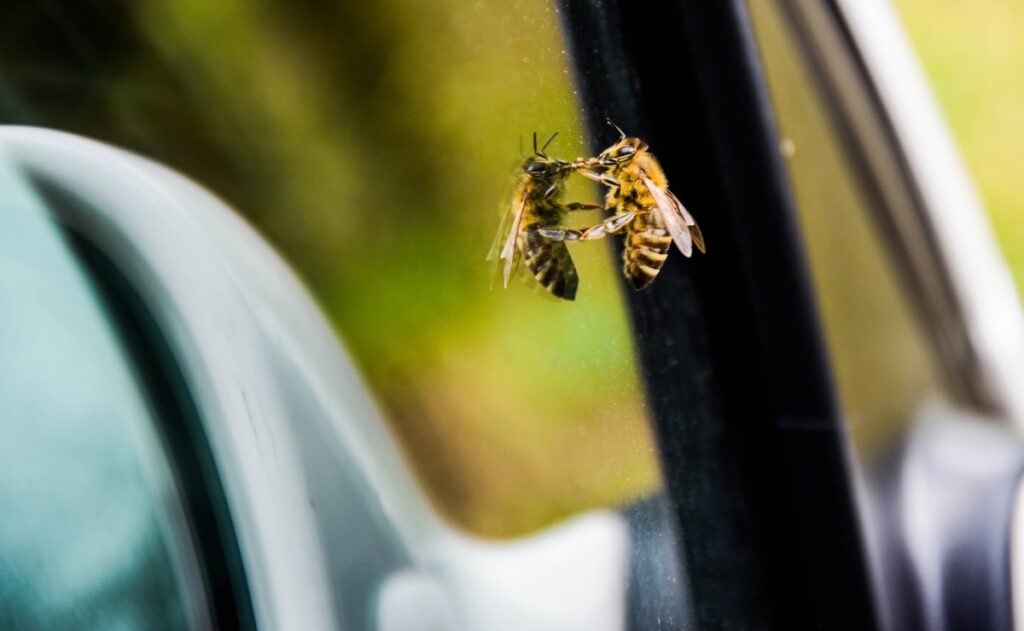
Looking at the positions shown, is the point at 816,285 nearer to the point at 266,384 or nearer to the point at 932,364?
the point at 932,364

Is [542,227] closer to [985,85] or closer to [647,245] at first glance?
[647,245]

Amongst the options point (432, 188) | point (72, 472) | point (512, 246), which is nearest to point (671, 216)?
point (512, 246)

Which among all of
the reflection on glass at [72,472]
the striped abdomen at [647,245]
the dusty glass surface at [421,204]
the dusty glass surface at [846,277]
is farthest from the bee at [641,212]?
the reflection on glass at [72,472]

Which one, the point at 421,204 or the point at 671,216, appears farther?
the point at 421,204

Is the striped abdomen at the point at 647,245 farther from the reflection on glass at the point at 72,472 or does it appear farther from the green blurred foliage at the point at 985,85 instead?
the reflection on glass at the point at 72,472

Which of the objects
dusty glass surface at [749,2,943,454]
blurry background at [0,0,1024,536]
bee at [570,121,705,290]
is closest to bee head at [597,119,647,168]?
bee at [570,121,705,290]

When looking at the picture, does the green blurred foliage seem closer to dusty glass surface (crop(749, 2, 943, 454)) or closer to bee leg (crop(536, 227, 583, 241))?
dusty glass surface (crop(749, 2, 943, 454))
